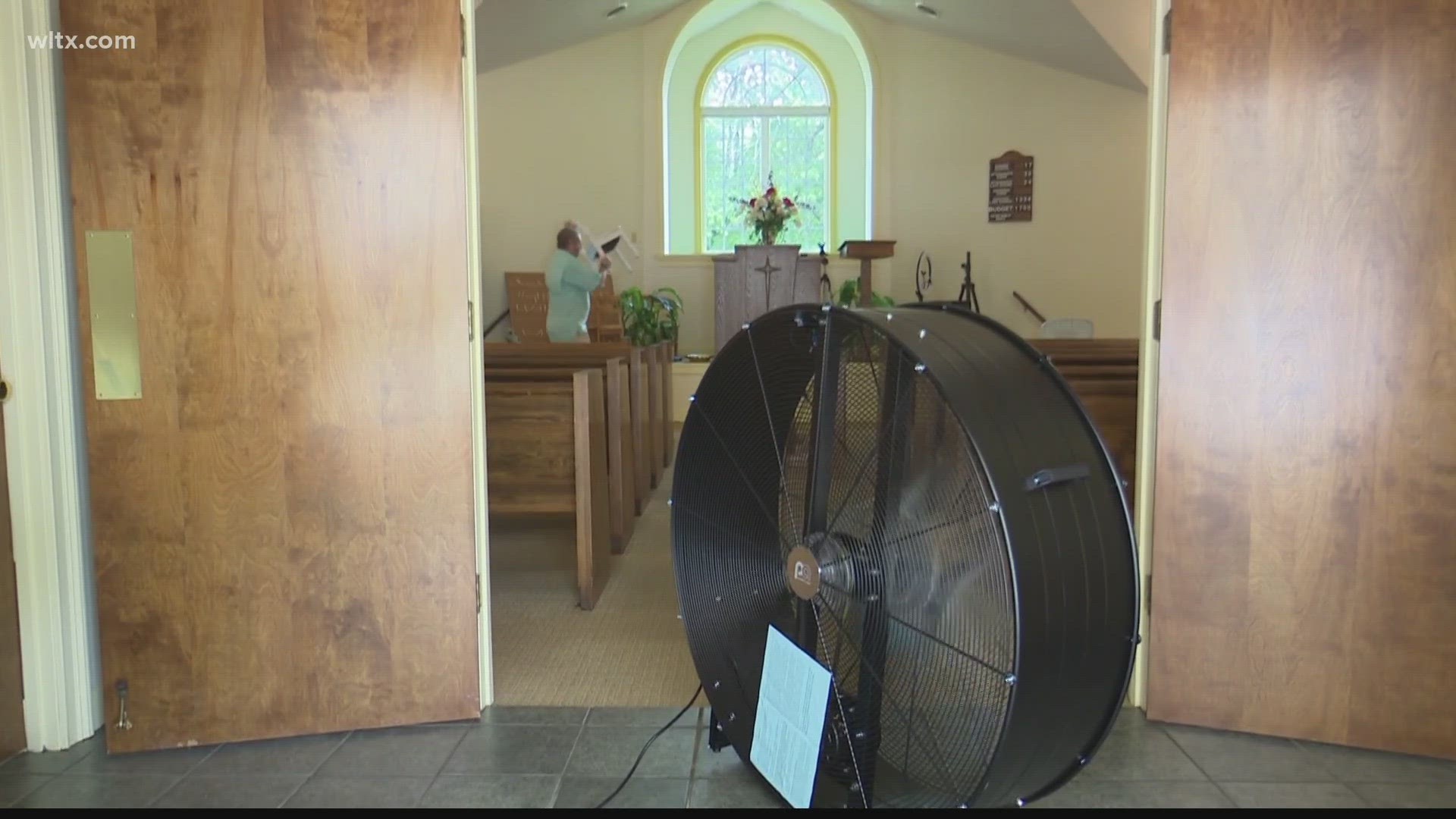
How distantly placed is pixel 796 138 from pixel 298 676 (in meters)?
7.34

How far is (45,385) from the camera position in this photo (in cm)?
192

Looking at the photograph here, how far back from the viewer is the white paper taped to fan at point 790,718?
141cm

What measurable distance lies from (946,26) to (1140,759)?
7118 millimetres

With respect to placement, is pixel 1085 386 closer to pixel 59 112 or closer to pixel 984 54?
pixel 59 112

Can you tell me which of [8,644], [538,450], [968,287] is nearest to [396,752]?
[8,644]

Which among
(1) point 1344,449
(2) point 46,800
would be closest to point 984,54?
(1) point 1344,449

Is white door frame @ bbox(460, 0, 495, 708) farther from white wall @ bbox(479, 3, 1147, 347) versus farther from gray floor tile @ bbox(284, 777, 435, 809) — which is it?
white wall @ bbox(479, 3, 1147, 347)

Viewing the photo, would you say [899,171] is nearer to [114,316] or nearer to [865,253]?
[865,253]

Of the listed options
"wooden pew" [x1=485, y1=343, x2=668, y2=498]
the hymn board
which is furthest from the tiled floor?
the hymn board

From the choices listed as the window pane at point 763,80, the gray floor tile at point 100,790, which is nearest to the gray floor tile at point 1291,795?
the gray floor tile at point 100,790

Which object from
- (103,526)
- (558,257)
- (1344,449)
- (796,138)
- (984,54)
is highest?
(984,54)

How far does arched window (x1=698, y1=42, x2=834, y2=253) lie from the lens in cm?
847

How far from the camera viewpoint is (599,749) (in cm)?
197

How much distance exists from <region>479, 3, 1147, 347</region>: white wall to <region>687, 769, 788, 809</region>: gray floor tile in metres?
6.66
